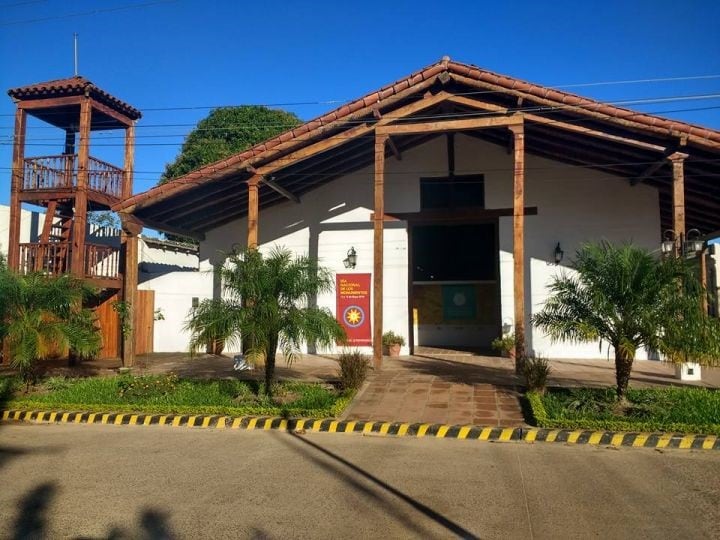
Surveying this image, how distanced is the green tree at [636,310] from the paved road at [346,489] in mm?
1731

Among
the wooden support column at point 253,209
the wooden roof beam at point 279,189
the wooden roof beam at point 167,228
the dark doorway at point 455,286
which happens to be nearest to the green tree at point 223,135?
the wooden roof beam at point 167,228

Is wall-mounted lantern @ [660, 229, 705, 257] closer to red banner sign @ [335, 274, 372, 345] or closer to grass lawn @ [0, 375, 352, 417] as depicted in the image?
grass lawn @ [0, 375, 352, 417]

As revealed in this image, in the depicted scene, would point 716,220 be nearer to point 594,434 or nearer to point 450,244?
point 450,244

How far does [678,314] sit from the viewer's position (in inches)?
316

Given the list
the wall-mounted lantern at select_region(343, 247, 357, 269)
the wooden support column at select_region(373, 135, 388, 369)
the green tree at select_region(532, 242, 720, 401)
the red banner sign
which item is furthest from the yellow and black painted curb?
the wall-mounted lantern at select_region(343, 247, 357, 269)

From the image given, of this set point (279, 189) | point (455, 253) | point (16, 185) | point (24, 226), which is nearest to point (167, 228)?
point (279, 189)

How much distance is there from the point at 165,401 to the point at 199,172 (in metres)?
→ 5.96

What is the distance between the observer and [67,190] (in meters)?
15.1

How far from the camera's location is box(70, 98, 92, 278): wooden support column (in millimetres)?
14609

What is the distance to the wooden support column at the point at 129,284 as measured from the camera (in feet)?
44.7

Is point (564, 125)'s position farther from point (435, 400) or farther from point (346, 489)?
point (346, 489)

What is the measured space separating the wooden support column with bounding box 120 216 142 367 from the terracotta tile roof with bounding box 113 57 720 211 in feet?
2.13

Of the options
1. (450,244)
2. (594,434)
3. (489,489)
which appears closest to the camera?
(489,489)

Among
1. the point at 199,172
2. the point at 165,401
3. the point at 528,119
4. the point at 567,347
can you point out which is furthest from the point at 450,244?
the point at 165,401
